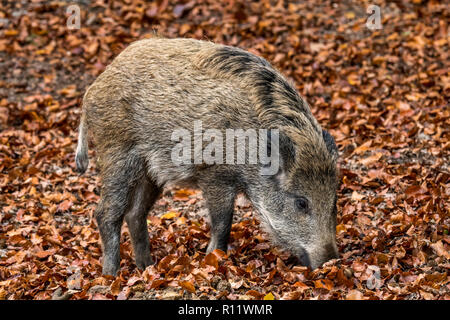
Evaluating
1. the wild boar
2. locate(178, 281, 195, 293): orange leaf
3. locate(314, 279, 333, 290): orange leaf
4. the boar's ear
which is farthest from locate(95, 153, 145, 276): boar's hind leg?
locate(314, 279, 333, 290): orange leaf

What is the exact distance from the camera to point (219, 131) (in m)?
5.29

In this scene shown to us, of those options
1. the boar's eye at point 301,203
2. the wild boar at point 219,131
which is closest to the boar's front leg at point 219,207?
the wild boar at point 219,131

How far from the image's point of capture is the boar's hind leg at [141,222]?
19.2 ft

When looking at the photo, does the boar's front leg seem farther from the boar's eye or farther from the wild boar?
the boar's eye

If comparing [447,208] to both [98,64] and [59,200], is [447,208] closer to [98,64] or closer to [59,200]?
[59,200]

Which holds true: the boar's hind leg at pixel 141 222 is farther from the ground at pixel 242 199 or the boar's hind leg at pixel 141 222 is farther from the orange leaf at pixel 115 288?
the orange leaf at pixel 115 288

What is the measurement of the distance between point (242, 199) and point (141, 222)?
2.99 ft

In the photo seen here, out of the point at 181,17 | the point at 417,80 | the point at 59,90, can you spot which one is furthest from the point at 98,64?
the point at 417,80

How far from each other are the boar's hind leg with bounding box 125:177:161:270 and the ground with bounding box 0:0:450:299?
0.46 feet

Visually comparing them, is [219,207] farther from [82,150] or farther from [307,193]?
[82,150]

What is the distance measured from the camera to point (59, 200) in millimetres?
7281

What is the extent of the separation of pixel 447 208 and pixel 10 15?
8279 millimetres

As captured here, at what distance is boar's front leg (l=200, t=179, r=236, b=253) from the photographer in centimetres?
536

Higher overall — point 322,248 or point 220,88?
point 220,88
